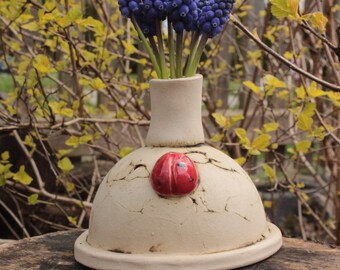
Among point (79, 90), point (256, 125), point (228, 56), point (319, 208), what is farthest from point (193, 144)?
point (319, 208)

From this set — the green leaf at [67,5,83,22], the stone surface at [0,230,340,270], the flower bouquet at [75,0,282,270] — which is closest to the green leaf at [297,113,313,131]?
the stone surface at [0,230,340,270]

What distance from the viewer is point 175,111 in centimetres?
141

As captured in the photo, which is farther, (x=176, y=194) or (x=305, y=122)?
(x=305, y=122)

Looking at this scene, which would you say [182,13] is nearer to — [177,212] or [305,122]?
[177,212]

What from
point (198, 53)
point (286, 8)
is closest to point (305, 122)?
point (286, 8)

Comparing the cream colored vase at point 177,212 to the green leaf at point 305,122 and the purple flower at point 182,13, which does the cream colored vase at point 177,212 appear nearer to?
the purple flower at point 182,13

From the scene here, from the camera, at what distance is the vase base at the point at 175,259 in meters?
1.25

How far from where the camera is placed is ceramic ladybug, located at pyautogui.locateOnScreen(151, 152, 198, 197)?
1294mm

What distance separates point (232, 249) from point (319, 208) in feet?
9.86

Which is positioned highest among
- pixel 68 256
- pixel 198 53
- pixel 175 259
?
pixel 198 53

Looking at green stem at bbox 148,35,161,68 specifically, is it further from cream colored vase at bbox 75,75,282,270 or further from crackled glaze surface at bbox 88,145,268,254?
crackled glaze surface at bbox 88,145,268,254

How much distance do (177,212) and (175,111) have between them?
0.23 m

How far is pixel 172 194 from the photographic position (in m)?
1.30

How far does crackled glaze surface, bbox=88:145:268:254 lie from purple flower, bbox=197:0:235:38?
254mm
